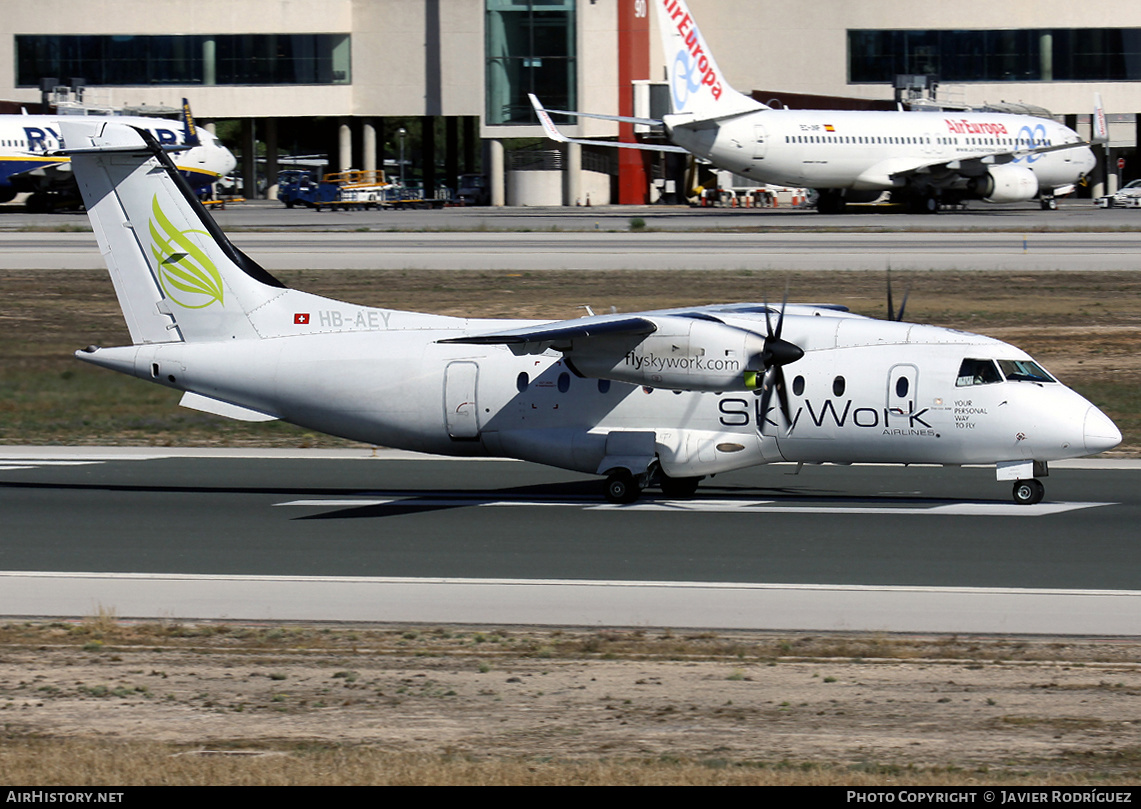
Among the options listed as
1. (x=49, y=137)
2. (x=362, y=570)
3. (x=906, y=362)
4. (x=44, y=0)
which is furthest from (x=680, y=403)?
(x=44, y=0)

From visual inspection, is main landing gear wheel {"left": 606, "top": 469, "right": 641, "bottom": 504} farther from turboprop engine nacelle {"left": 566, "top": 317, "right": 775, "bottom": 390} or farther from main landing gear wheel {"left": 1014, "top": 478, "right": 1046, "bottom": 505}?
main landing gear wheel {"left": 1014, "top": 478, "right": 1046, "bottom": 505}

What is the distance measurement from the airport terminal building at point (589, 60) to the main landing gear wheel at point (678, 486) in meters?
75.6

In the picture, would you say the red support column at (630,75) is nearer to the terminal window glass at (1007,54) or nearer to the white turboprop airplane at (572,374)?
the terminal window glass at (1007,54)

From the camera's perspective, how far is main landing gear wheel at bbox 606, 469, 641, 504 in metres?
21.8

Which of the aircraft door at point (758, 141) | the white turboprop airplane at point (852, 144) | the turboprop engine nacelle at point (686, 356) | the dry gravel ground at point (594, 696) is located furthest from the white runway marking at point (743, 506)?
the aircraft door at point (758, 141)

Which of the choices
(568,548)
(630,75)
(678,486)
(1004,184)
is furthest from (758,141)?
(568,548)

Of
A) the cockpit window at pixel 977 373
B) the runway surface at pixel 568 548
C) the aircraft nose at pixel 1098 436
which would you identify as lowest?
the runway surface at pixel 568 548

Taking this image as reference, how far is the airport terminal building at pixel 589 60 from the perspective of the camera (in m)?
98.8

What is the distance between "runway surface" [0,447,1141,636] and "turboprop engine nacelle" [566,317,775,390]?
210 cm

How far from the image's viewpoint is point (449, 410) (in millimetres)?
22125

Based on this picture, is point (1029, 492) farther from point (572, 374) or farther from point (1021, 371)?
point (572, 374)

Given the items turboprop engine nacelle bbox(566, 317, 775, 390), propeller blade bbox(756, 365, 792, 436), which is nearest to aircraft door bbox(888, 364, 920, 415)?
propeller blade bbox(756, 365, 792, 436)

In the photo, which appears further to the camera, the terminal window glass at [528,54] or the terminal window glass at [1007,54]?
the terminal window glass at [1007,54]
